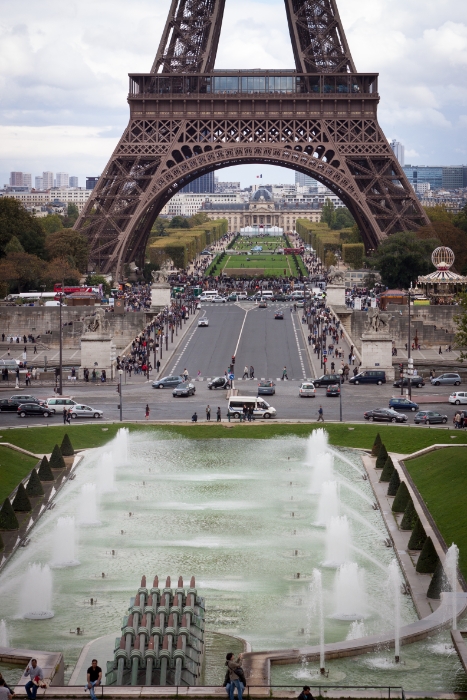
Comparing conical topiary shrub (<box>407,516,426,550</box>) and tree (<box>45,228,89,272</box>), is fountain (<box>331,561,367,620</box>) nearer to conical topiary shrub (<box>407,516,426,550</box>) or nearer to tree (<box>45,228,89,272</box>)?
conical topiary shrub (<box>407,516,426,550</box>)

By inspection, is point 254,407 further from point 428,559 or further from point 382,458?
point 428,559

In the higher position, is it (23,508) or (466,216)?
(466,216)

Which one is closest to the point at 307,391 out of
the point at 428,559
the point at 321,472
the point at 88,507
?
the point at 321,472

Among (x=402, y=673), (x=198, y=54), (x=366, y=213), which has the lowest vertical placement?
(x=402, y=673)

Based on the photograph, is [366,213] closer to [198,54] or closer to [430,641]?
[198,54]

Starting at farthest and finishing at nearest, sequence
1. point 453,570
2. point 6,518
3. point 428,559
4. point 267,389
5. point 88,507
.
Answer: point 267,389
point 88,507
point 6,518
point 428,559
point 453,570

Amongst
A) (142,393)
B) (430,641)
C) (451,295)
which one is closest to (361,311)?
(451,295)

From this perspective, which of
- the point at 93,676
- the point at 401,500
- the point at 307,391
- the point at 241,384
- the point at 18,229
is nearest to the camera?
the point at 93,676
